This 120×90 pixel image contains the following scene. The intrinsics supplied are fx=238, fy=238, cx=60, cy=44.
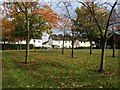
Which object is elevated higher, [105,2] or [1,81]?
[105,2]

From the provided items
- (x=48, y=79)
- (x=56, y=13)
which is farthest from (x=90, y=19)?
(x=48, y=79)

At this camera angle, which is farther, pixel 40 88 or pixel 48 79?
pixel 48 79

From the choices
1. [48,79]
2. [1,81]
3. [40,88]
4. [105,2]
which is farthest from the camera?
[105,2]

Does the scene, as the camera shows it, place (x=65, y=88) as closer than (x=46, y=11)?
Yes

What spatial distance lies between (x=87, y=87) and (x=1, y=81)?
4255 mm

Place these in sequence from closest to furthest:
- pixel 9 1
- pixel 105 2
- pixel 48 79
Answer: pixel 48 79 → pixel 105 2 → pixel 9 1

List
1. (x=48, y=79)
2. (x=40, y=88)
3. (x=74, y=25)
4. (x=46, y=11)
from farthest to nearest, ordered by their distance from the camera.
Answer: (x=74, y=25) → (x=46, y=11) → (x=48, y=79) → (x=40, y=88)

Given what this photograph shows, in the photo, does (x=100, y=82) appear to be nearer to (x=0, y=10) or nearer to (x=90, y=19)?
(x=0, y=10)

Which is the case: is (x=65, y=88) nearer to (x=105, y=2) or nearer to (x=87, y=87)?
(x=87, y=87)

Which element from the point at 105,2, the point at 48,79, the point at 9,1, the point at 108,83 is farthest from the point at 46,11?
the point at 108,83

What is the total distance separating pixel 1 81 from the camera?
11.8 meters

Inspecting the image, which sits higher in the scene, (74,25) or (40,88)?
(74,25)

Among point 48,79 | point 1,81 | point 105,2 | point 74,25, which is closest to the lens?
point 1,81

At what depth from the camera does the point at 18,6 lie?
19.2 metres
